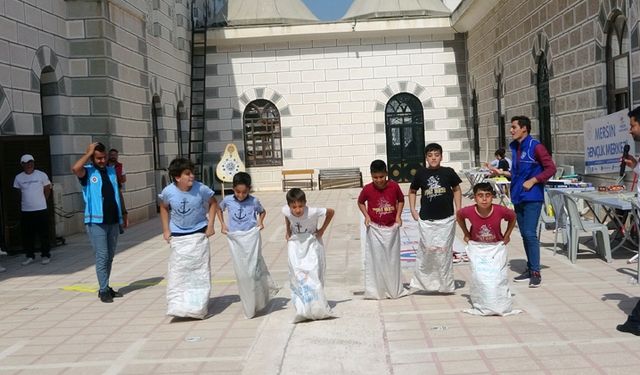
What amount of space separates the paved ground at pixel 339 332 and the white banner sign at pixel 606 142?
2.26 meters

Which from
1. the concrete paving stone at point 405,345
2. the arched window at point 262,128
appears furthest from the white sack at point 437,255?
the arched window at point 262,128

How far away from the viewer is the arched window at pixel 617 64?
11.0m

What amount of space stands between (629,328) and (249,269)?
123 inches

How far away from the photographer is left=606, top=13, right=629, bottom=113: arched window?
1097cm

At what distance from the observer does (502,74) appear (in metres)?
18.1

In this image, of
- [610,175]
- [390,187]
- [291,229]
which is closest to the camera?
[291,229]

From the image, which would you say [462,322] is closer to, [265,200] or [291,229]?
[291,229]

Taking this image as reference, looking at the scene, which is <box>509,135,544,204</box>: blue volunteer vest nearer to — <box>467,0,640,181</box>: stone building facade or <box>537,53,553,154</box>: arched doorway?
<box>467,0,640,181</box>: stone building facade

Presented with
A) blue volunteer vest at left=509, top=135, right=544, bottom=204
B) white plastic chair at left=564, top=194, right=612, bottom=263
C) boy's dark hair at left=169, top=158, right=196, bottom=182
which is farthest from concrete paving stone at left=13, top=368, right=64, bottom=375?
white plastic chair at left=564, top=194, right=612, bottom=263

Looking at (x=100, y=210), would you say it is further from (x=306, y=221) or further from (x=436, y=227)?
(x=436, y=227)

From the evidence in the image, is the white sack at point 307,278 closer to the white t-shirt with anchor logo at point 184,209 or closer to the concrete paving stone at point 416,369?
the white t-shirt with anchor logo at point 184,209

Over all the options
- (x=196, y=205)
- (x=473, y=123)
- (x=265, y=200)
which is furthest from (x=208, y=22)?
(x=196, y=205)

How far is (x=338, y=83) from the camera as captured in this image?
75.9 feet

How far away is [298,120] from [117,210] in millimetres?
15390
